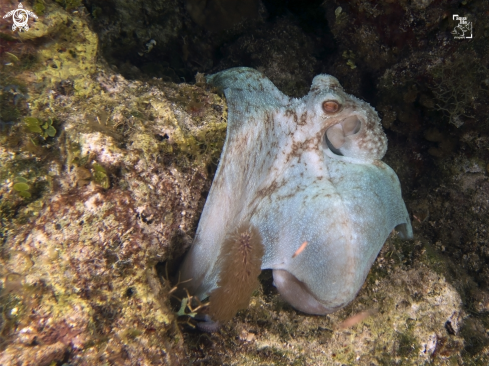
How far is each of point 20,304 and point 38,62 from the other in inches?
66.5

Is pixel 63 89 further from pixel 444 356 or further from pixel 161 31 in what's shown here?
pixel 444 356

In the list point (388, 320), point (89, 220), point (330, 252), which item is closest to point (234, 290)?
point (330, 252)

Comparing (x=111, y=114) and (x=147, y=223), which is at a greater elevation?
(x=111, y=114)

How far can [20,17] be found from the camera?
1.83m

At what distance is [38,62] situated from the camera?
Answer: 1.94 m

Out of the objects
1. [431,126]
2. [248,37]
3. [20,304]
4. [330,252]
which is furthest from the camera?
[248,37]

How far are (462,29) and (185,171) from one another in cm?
388

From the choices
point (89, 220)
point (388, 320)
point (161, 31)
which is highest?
point (161, 31)

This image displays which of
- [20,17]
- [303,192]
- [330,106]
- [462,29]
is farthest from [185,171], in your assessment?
[462,29]

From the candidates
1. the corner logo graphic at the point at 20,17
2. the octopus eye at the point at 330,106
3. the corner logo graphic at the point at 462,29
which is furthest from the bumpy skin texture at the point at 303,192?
the corner logo graphic at the point at 462,29

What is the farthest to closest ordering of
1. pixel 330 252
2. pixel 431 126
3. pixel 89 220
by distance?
pixel 431 126
pixel 330 252
pixel 89 220

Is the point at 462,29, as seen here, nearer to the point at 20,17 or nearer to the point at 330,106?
the point at 330,106

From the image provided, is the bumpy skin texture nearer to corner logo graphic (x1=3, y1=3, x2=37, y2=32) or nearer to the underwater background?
the underwater background

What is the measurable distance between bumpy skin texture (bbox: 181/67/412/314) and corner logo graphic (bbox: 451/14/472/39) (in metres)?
2.03
